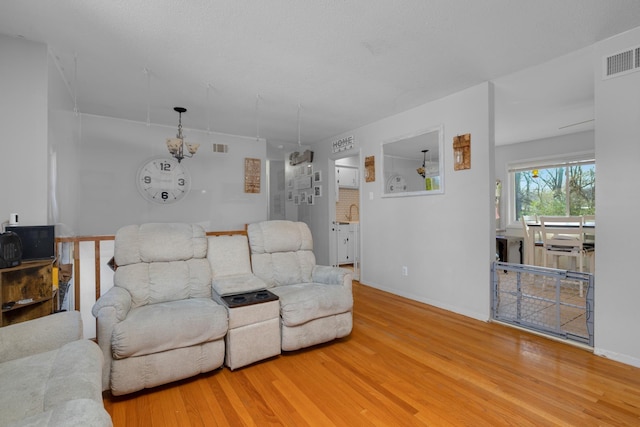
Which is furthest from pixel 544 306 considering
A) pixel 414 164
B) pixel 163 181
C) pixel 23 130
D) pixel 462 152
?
pixel 163 181

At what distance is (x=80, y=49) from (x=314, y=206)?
409 cm

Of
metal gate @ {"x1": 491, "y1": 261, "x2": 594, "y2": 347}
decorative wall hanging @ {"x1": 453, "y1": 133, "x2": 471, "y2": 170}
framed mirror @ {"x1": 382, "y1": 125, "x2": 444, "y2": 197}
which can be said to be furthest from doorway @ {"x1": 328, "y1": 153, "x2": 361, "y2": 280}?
Result: metal gate @ {"x1": 491, "y1": 261, "x2": 594, "y2": 347}

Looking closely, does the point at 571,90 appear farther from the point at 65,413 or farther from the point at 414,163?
the point at 65,413

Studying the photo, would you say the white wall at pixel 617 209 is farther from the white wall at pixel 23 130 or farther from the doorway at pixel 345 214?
the white wall at pixel 23 130

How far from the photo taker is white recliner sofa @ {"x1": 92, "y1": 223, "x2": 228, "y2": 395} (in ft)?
5.88

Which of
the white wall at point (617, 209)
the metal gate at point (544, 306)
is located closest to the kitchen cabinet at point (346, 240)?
the metal gate at point (544, 306)

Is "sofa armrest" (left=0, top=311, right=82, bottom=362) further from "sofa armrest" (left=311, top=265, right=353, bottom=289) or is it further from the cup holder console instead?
"sofa armrest" (left=311, top=265, right=353, bottom=289)

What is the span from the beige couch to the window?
6.67m

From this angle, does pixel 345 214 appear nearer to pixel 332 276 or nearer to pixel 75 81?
pixel 332 276

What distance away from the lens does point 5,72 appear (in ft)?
7.22

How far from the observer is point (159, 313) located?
1.97m

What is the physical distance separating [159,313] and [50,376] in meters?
0.77

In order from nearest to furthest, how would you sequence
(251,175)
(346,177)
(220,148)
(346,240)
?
1. (220,148)
2. (251,175)
3. (346,240)
4. (346,177)

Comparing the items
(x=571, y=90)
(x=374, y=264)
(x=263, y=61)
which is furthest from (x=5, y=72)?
(x=571, y=90)
